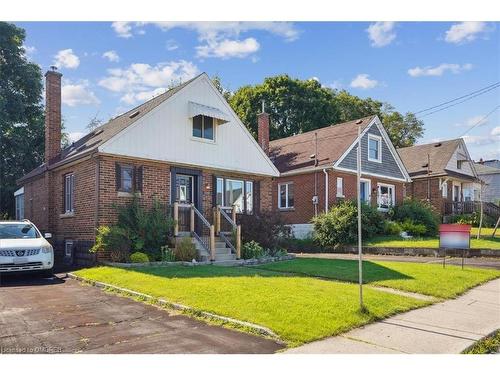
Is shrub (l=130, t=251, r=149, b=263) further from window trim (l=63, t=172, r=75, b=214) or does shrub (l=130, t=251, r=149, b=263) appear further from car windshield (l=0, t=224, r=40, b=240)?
window trim (l=63, t=172, r=75, b=214)

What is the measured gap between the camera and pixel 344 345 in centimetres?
611

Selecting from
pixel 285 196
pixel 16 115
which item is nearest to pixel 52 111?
pixel 285 196

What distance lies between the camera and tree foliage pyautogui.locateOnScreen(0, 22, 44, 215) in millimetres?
30266

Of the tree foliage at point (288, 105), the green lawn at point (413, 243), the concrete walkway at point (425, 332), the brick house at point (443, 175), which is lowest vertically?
the concrete walkway at point (425, 332)

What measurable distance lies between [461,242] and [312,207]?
1230 centimetres

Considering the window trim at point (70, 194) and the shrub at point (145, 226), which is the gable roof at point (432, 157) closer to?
the shrub at point (145, 226)

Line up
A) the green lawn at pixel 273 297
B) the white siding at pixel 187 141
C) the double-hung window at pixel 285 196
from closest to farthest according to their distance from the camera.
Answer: the green lawn at pixel 273 297 < the white siding at pixel 187 141 < the double-hung window at pixel 285 196

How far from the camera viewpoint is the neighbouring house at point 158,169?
1530 centimetres

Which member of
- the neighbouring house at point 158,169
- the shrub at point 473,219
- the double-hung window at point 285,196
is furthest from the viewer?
the shrub at point 473,219

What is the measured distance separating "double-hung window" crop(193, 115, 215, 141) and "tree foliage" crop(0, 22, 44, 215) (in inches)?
712

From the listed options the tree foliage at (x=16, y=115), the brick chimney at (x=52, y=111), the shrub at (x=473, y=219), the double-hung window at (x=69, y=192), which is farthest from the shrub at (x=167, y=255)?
the shrub at (x=473, y=219)

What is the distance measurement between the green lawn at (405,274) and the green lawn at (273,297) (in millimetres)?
1035

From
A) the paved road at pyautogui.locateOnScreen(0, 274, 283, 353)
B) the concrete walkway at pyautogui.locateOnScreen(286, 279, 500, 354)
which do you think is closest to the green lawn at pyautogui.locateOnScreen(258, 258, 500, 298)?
the concrete walkway at pyautogui.locateOnScreen(286, 279, 500, 354)

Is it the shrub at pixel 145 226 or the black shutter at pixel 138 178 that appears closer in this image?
the shrub at pixel 145 226
